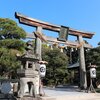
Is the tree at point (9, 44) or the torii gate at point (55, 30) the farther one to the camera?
the tree at point (9, 44)

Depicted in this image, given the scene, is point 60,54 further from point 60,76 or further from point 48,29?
point 48,29

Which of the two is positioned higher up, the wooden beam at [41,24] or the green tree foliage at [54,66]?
the wooden beam at [41,24]

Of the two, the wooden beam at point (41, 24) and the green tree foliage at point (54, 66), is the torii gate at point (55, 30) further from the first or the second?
the green tree foliage at point (54, 66)

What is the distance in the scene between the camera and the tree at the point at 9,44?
18.9 metres

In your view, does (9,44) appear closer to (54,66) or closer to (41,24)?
(41,24)

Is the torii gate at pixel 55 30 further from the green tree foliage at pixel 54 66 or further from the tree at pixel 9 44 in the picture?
the green tree foliage at pixel 54 66

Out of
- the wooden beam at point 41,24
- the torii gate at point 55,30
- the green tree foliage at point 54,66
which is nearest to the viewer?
the wooden beam at point 41,24

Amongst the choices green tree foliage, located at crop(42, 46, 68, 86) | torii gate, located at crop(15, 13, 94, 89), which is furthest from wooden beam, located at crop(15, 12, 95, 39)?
green tree foliage, located at crop(42, 46, 68, 86)

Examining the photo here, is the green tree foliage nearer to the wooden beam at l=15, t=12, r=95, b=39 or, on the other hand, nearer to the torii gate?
the torii gate

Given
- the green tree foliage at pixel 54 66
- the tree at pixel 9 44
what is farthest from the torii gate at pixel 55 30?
the green tree foliage at pixel 54 66

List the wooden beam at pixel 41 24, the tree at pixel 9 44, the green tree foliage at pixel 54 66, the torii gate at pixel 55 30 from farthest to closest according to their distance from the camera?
1. the green tree foliage at pixel 54 66
2. the tree at pixel 9 44
3. the torii gate at pixel 55 30
4. the wooden beam at pixel 41 24

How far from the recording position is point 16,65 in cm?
1900

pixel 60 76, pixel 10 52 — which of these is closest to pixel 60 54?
pixel 60 76

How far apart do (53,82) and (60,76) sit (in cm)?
121
